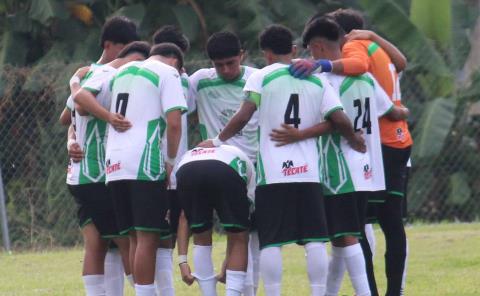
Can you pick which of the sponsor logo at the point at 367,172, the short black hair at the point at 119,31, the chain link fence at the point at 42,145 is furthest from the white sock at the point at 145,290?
the chain link fence at the point at 42,145

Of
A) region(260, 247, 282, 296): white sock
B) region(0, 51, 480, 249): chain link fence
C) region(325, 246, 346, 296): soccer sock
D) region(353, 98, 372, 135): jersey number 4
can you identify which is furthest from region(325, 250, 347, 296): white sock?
region(0, 51, 480, 249): chain link fence

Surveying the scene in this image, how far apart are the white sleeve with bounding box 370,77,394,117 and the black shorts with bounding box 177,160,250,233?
1138 millimetres

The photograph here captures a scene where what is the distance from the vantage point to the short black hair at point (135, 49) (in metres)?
8.85

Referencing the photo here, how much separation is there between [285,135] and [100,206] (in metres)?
1.42

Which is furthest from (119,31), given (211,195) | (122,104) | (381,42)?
Answer: (381,42)

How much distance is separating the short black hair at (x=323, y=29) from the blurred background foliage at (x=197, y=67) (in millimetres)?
6048

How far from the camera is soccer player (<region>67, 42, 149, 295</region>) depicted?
8.75m

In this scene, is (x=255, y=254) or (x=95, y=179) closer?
(x=95, y=179)

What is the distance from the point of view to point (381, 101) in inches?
351

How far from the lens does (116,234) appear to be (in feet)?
28.8

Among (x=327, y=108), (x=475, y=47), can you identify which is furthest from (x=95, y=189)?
(x=475, y=47)

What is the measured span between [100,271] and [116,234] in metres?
0.33

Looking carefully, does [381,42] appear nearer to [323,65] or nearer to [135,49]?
[323,65]

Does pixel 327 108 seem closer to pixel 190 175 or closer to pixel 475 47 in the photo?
pixel 190 175
